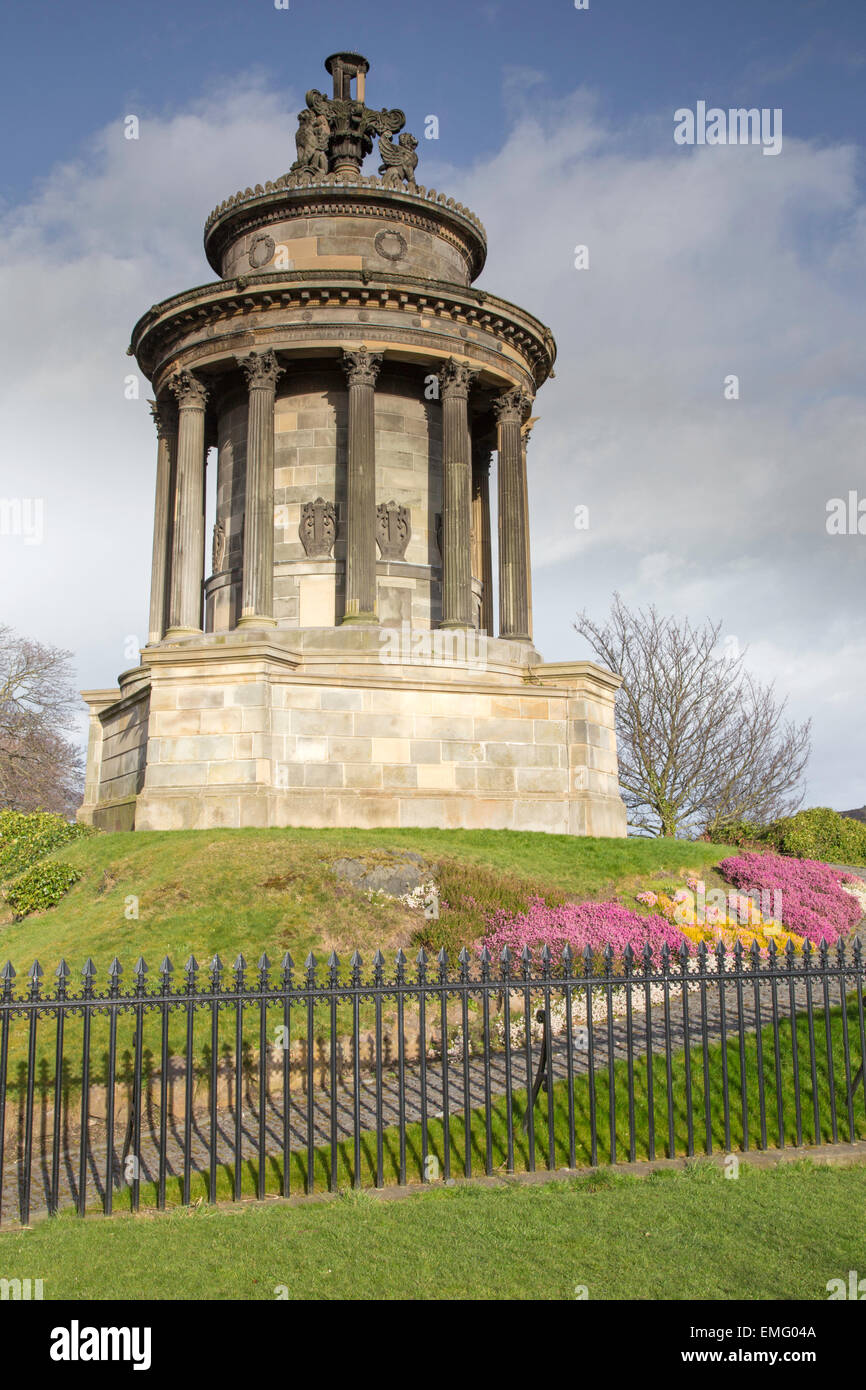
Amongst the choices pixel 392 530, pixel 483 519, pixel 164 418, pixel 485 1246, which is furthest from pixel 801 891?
pixel 164 418

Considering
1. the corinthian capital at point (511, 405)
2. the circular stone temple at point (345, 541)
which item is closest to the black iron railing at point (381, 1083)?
the circular stone temple at point (345, 541)

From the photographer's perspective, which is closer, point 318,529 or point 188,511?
point 188,511

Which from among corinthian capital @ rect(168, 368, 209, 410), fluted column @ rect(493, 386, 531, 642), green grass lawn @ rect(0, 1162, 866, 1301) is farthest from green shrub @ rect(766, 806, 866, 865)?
green grass lawn @ rect(0, 1162, 866, 1301)

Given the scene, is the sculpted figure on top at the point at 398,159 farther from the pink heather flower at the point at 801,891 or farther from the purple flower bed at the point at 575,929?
the purple flower bed at the point at 575,929

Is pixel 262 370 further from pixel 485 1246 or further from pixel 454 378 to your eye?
pixel 485 1246

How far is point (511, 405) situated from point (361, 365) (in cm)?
486

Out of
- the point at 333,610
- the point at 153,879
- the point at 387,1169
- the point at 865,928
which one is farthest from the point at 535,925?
the point at 333,610

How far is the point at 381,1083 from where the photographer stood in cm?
890

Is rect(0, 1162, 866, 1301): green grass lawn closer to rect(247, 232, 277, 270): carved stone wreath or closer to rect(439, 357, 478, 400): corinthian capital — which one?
rect(439, 357, 478, 400): corinthian capital

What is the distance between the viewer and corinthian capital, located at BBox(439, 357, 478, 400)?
2772cm

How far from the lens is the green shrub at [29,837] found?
74.2ft

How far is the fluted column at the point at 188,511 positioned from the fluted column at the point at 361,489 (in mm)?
3881
